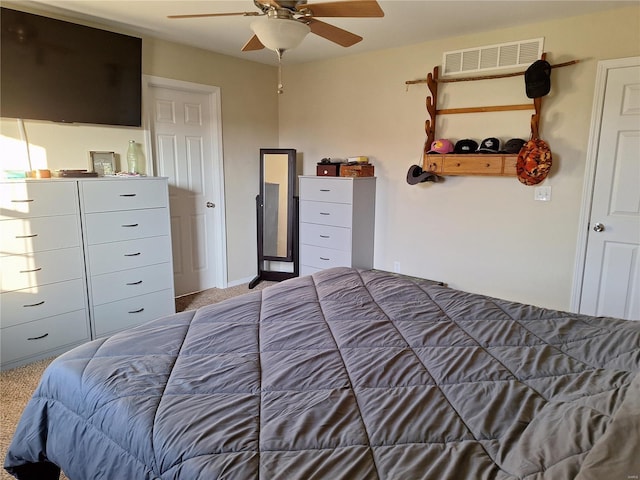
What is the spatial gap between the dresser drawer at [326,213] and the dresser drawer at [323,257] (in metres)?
0.28

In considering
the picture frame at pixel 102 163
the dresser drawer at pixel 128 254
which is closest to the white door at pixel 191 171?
the picture frame at pixel 102 163

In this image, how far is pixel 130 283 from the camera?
126 inches

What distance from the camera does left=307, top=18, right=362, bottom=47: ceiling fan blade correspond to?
186cm

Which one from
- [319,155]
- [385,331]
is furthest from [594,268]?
[319,155]

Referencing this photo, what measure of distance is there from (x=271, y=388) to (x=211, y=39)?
3316 mm

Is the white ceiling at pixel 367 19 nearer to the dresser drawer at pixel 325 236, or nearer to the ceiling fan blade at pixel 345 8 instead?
the ceiling fan blade at pixel 345 8

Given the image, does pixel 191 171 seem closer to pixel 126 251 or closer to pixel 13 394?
pixel 126 251

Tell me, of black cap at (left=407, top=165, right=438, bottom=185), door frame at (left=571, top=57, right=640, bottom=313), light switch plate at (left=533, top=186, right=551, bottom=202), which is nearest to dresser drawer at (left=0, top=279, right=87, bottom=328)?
black cap at (left=407, top=165, right=438, bottom=185)

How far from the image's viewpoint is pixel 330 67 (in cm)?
428

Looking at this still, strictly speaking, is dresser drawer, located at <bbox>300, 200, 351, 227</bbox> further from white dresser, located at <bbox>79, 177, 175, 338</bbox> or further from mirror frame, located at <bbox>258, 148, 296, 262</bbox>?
white dresser, located at <bbox>79, 177, 175, 338</bbox>

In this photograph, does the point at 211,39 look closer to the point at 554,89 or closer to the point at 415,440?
the point at 554,89

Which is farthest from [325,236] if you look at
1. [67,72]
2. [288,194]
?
[67,72]

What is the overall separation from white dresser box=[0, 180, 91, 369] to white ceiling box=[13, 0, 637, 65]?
4.23 ft

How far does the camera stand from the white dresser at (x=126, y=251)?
295 cm
